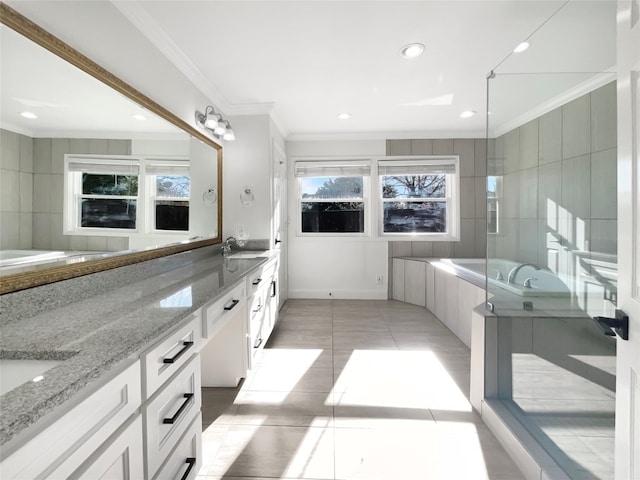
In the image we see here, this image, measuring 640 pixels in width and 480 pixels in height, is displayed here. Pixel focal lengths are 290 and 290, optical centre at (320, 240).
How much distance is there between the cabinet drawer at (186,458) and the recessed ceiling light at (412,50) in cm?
255

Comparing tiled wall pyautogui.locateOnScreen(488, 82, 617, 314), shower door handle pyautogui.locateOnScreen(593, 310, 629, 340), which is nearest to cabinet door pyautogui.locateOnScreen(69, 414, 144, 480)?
shower door handle pyautogui.locateOnScreen(593, 310, 629, 340)

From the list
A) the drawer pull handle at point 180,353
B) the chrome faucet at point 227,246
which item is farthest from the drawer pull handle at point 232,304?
the chrome faucet at point 227,246

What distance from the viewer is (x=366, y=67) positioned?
234cm

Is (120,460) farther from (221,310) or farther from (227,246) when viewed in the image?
(227,246)

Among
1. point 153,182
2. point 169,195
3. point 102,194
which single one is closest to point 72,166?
point 102,194

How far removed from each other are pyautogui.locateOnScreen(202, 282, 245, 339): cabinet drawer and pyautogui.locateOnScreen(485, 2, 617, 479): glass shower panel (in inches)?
62.0

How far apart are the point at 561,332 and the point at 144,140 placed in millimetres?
2551

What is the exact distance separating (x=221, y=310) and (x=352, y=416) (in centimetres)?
103

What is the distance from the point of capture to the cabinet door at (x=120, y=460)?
65cm

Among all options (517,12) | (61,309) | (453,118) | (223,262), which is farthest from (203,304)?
(453,118)

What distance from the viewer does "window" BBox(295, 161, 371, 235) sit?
4.32 meters

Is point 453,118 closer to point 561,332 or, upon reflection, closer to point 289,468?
point 561,332

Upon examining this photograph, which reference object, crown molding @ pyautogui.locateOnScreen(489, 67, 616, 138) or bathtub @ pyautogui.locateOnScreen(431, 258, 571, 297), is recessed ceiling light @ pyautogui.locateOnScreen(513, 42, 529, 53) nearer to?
crown molding @ pyautogui.locateOnScreen(489, 67, 616, 138)

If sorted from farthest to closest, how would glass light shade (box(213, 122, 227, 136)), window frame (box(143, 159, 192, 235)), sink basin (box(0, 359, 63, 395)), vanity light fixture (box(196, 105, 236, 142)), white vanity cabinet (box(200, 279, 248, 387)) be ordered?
glass light shade (box(213, 122, 227, 136)) → vanity light fixture (box(196, 105, 236, 142)) → white vanity cabinet (box(200, 279, 248, 387)) → window frame (box(143, 159, 192, 235)) → sink basin (box(0, 359, 63, 395))
